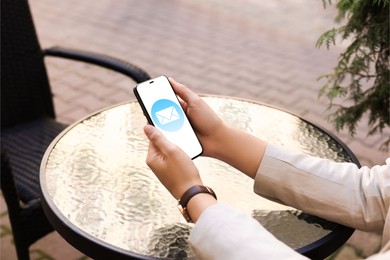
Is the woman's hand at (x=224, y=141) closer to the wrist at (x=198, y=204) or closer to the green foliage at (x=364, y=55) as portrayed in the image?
the wrist at (x=198, y=204)

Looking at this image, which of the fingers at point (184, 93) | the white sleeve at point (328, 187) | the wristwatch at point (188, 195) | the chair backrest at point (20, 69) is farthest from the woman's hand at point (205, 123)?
the chair backrest at point (20, 69)

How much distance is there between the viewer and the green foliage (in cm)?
245

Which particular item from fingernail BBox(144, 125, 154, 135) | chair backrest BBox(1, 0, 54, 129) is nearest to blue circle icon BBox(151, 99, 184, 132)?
fingernail BBox(144, 125, 154, 135)

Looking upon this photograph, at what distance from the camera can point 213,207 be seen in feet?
4.00

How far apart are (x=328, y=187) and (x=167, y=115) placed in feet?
1.68

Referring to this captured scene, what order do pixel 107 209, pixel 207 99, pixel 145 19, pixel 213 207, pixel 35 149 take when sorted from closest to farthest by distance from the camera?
pixel 213 207, pixel 107 209, pixel 207 99, pixel 35 149, pixel 145 19

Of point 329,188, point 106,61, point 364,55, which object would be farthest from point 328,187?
point 106,61

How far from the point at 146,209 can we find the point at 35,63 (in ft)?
5.07

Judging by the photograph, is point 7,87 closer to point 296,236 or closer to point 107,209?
point 107,209

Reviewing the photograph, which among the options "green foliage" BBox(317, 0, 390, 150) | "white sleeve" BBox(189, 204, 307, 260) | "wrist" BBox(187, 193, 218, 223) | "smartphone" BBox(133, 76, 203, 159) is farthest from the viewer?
"green foliage" BBox(317, 0, 390, 150)

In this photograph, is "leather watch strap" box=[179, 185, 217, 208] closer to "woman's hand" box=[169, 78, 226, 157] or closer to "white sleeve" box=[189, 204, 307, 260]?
"white sleeve" box=[189, 204, 307, 260]

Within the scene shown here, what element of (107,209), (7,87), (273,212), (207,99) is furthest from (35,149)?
(273,212)

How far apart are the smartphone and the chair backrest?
144 centimetres

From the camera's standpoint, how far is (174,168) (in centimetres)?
130
